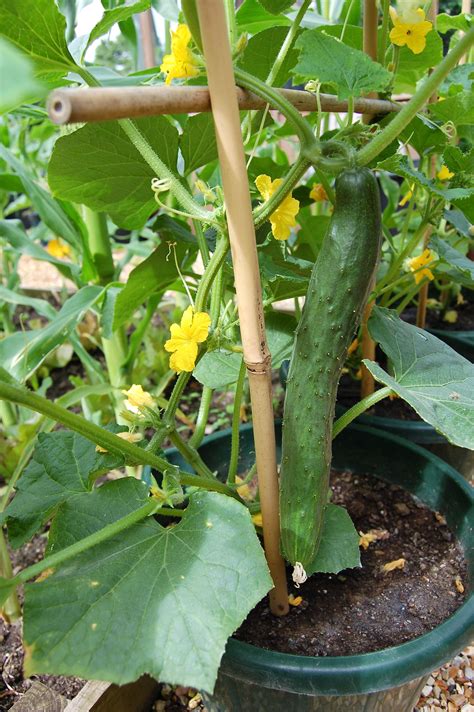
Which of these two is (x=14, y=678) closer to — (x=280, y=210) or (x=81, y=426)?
(x=81, y=426)

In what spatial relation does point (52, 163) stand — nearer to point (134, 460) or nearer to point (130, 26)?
point (134, 460)

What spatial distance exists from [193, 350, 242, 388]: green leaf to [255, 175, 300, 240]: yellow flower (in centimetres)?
25

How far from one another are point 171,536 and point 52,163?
50 cm

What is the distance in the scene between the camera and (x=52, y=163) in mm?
785

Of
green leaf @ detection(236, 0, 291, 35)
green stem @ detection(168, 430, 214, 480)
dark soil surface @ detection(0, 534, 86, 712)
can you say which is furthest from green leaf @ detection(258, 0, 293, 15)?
dark soil surface @ detection(0, 534, 86, 712)

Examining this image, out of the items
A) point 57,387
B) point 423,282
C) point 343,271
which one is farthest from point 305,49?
point 57,387

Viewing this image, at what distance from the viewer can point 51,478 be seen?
72 centimetres

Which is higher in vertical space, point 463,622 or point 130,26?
point 130,26

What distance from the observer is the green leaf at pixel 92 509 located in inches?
25.2

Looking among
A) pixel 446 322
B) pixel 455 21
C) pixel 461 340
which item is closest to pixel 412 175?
pixel 455 21

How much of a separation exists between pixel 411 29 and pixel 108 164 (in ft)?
1.40

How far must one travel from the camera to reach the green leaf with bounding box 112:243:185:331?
38.7 inches

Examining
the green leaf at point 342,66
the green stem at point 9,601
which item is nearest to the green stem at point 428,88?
the green leaf at point 342,66

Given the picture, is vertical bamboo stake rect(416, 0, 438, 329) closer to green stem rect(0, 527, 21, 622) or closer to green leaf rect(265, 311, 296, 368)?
green leaf rect(265, 311, 296, 368)
